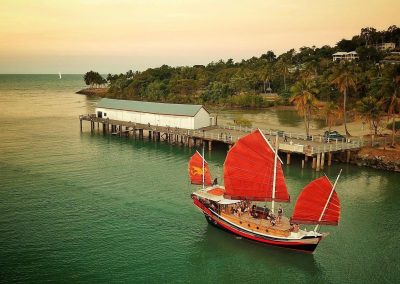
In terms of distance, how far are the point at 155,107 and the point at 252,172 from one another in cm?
3845

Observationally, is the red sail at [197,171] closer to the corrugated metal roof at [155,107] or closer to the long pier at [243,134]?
the long pier at [243,134]

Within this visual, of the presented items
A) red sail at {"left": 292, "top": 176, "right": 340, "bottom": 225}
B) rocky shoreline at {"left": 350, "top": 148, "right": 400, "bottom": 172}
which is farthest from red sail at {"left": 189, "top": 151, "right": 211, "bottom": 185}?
rocky shoreline at {"left": 350, "top": 148, "right": 400, "bottom": 172}

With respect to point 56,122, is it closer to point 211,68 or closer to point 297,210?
point 297,210

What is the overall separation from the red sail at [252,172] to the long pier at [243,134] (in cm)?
1230

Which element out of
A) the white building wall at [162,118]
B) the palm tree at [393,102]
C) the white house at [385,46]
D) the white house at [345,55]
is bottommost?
the white building wall at [162,118]

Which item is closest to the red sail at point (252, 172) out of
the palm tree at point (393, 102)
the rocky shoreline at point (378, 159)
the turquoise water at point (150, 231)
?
the turquoise water at point (150, 231)

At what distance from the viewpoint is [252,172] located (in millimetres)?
29594

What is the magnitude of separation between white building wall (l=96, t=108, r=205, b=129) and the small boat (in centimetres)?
2946

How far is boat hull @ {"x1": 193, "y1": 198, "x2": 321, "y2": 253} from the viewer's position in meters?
27.3

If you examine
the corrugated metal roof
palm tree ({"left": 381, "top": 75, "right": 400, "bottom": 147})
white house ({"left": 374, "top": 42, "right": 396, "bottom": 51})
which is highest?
white house ({"left": 374, "top": 42, "right": 396, "bottom": 51})

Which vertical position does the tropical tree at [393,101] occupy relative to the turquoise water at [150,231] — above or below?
above

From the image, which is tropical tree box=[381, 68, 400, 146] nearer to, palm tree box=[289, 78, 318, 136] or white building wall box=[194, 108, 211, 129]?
palm tree box=[289, 78, 318, 136]

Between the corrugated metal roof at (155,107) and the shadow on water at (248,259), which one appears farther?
the corrugated metal roof at (155,107)

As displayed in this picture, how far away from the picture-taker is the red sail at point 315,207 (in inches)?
1053
